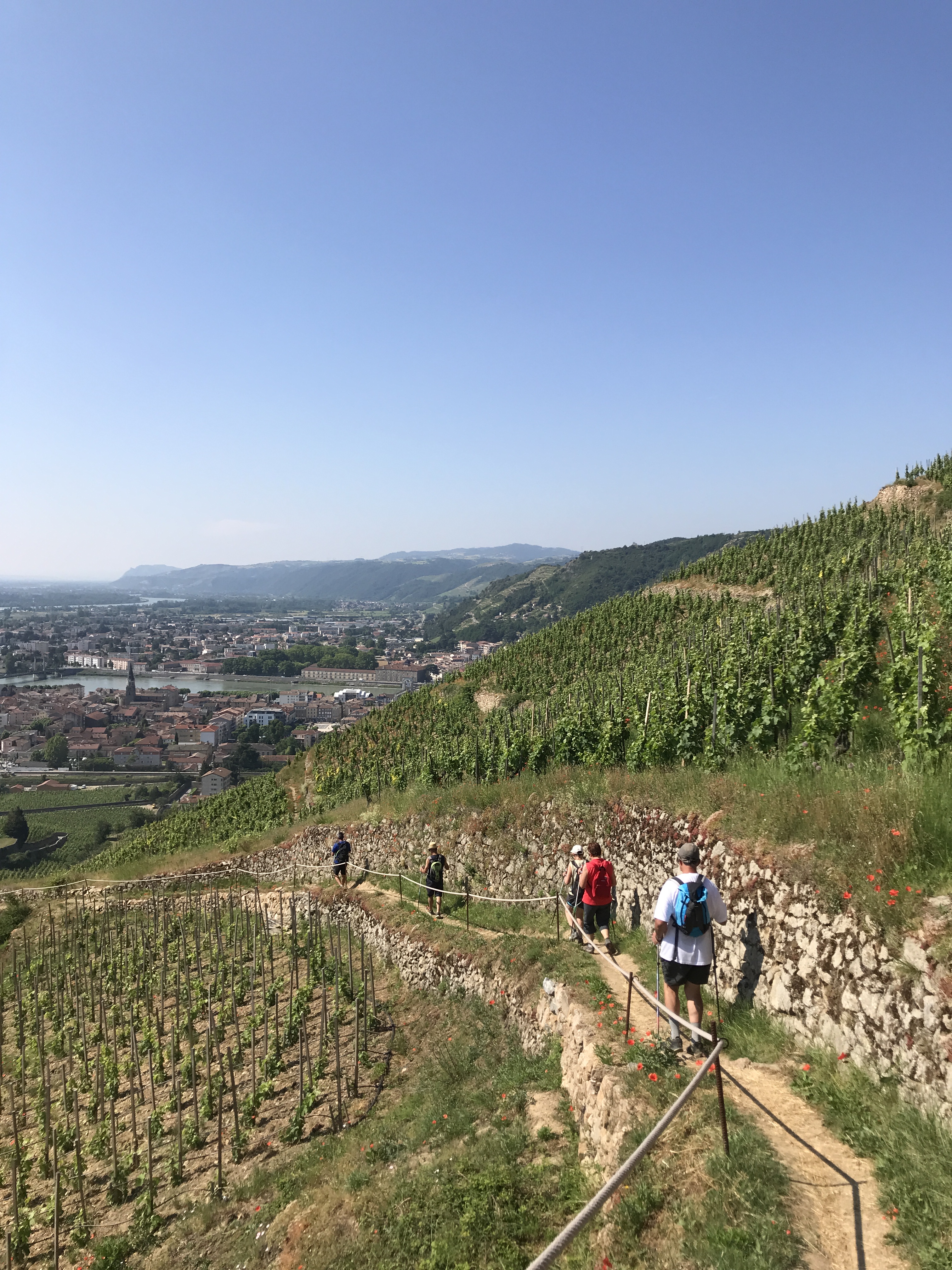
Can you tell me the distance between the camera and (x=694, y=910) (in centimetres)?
660

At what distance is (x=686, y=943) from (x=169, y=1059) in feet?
37.9

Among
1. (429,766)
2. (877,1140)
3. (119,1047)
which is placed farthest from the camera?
(429,766)

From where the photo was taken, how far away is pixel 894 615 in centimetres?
1538

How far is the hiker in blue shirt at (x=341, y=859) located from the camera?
18.1m

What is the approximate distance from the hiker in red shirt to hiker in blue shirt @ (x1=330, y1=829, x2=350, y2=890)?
976cm

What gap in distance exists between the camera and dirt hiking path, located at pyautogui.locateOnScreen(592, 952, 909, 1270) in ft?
14.3

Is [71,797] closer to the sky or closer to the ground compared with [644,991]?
closer to the ground

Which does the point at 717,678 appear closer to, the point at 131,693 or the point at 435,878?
the point at 435,878

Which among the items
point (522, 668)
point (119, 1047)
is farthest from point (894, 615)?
point (522, 668)

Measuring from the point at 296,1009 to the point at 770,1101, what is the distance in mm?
9578

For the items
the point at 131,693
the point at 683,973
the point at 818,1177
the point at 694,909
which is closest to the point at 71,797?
the point at 131,693

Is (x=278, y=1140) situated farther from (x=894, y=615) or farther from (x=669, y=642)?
(x=669, y=642)

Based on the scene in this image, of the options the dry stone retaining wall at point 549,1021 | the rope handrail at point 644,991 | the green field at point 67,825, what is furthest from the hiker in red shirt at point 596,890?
the green field at point 67,825

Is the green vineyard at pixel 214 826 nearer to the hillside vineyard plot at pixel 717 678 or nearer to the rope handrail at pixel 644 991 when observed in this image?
the hillside vineyard plot at pixel 717 678
